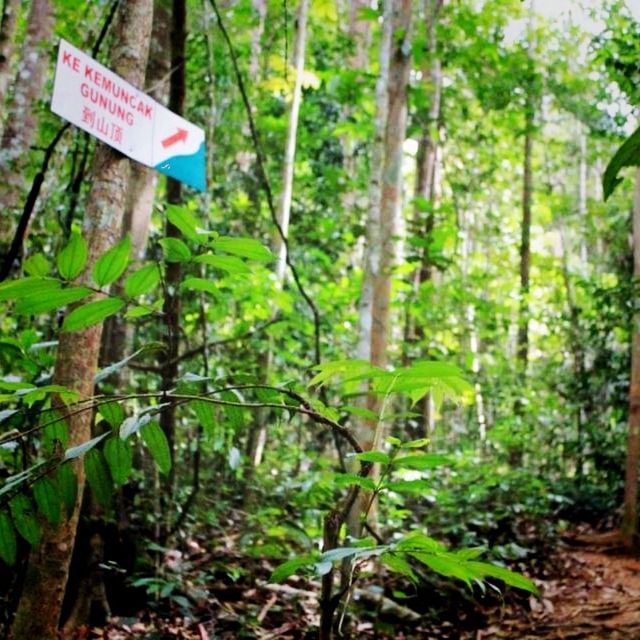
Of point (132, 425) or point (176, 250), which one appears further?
point (176, 250)

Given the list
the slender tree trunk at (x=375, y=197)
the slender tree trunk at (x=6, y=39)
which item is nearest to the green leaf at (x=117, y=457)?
the slender tree trunk at (x=375, y=197)

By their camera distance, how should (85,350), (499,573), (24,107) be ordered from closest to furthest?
(499,573) < (85,350) < (24,107)

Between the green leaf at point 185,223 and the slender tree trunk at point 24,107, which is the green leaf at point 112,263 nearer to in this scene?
the green leaf at point 185,223

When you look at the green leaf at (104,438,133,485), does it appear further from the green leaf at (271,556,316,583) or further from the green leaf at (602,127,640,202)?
the green leaf at (602,127,640,202)

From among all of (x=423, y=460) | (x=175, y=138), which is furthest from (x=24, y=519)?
(x=175, y=138)

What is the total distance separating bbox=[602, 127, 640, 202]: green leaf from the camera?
0.85m

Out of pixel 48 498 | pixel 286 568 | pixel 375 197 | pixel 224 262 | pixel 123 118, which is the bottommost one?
pixel 286 568

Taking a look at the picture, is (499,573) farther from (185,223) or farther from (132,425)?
(185,223)

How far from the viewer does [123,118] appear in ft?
7.88

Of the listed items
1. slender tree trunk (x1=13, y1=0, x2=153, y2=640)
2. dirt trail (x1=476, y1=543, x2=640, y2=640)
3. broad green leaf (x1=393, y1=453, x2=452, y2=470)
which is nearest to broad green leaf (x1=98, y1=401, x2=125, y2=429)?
broad green leaf (x1=393, y1=453, x2=452, y2=470)

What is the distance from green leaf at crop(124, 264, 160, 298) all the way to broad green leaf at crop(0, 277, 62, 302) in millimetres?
128

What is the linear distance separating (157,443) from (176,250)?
376mm

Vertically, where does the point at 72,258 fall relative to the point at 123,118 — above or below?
below

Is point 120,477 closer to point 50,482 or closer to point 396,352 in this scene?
point 50,482
